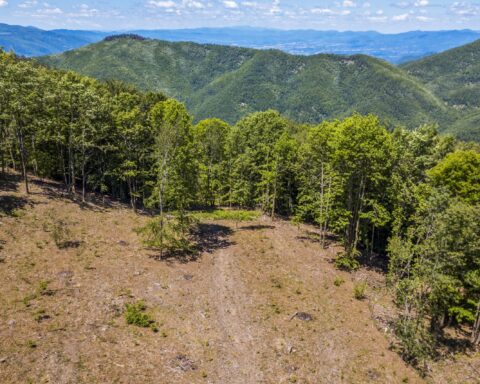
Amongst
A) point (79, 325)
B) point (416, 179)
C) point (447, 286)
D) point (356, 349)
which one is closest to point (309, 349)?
point (356, 349)

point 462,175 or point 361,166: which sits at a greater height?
point 361,166

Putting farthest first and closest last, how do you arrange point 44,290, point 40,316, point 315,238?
point 315,238 → point 44,290 → point 40,316

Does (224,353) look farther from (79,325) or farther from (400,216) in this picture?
(400,216)

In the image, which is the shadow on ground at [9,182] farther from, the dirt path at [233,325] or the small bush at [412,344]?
the small bush at [412,344]

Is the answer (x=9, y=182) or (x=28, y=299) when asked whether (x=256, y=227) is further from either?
(x=9, y=182)

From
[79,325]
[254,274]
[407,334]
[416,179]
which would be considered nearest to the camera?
[79,325]

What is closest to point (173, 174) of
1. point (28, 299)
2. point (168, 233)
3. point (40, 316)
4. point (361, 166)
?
point (168, 233)

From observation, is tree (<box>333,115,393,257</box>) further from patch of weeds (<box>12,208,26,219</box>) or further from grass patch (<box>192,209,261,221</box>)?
patch of weeds (<box>12,208,26,219</box>)
